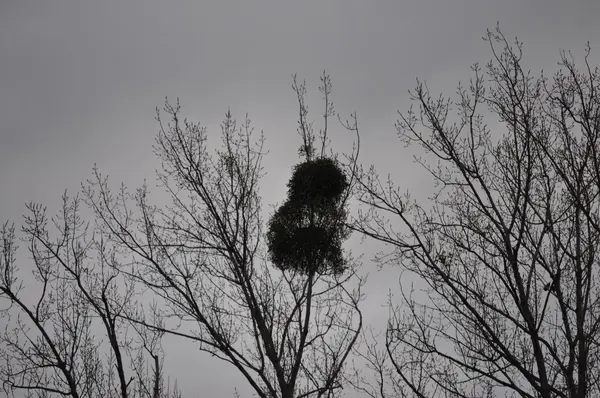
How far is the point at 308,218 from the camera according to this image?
7.52 m

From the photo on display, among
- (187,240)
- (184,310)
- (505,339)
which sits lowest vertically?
(505,339)

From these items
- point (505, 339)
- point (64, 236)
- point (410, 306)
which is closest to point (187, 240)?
point (64, 236)

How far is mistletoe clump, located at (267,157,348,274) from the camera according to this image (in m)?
7.16

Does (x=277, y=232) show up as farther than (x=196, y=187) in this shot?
Yes

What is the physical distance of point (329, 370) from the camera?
578cm

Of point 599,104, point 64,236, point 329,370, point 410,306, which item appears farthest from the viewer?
point 64,236

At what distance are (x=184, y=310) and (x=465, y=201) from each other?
2.74 metres

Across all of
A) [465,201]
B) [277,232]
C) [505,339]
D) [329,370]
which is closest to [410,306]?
[465,201]

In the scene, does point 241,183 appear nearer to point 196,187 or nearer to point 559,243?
point 196,187

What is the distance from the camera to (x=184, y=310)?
4988 millimetres

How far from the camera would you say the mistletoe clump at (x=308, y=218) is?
23.5 feet

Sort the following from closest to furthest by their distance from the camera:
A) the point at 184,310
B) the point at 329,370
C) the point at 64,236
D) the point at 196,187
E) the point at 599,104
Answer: the point at 599,104, the point at 184,310, the point at 196,187, the point at 329,370, the point at 64,236

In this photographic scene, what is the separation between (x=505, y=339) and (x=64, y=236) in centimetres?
494

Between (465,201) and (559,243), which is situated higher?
(465,201)
